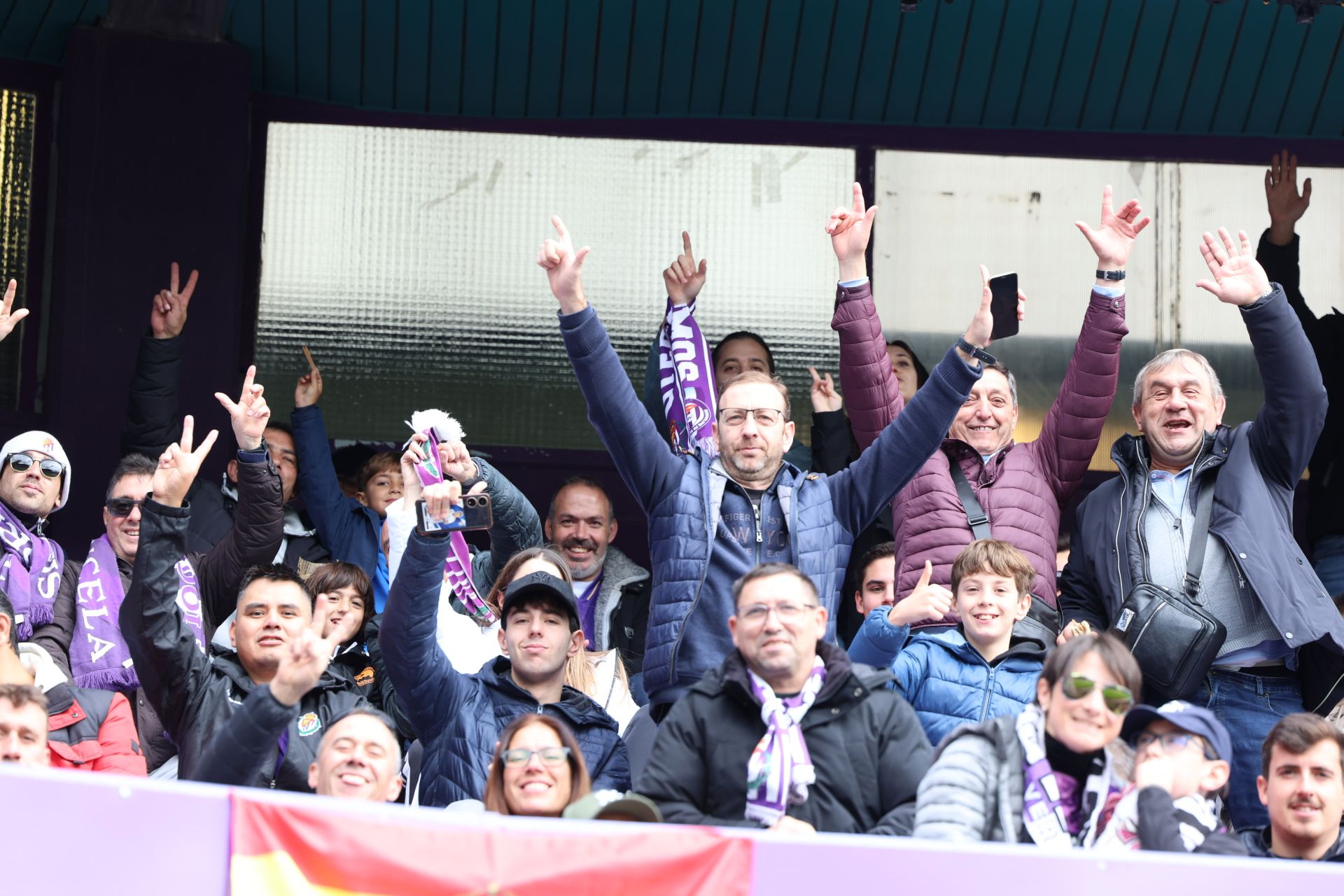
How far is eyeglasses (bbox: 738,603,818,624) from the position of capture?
3994mm

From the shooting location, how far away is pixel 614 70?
24.6 feet

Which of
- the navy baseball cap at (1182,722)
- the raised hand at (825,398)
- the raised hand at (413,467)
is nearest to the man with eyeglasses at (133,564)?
the raised hand at (413,467)

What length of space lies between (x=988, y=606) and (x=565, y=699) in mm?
1146

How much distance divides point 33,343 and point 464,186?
190 cm

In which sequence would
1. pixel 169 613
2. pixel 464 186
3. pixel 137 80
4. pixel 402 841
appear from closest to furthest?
pixel 402 841
pixel 169 613
pixel 137 80
pixel 464 186

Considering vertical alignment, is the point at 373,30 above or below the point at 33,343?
above

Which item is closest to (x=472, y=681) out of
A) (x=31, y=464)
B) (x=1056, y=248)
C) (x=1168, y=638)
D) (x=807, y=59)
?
(x=1168, y=638)

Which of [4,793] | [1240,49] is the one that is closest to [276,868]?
[4,793]

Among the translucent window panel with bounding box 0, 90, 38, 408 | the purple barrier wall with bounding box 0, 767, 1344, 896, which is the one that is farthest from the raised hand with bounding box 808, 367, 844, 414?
the translucent window panel with bounding box 0, 90, 38, 408

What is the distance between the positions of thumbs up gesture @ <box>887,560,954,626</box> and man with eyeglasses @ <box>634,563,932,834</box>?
1.07ft

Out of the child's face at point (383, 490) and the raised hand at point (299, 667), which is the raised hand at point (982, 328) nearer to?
the raised hand at point (299, 667)

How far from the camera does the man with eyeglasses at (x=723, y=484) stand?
15.3 feet

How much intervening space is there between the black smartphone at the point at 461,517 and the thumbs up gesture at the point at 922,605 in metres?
1.09

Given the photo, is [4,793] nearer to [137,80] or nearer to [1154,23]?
[137,80]
